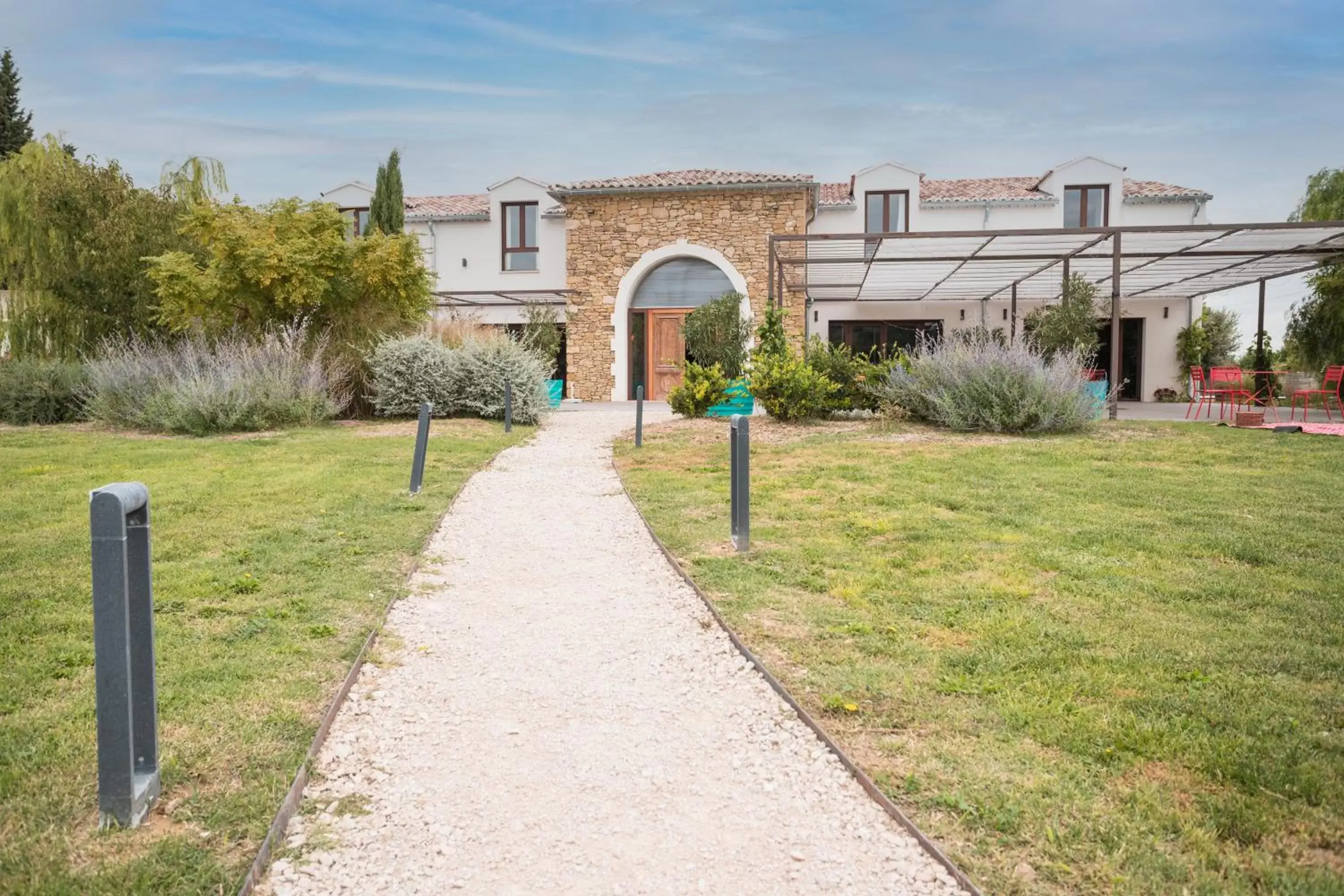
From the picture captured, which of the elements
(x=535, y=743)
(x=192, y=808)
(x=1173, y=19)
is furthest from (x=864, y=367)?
(x=192, y=808)

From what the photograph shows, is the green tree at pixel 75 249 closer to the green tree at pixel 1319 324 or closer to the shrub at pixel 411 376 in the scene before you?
the shrub at pixel 411 376

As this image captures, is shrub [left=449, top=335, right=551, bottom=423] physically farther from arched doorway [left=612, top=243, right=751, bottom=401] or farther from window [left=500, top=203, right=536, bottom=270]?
window [left=500, top=203, right=536, bottom=270]

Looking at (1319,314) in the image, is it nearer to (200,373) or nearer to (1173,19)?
(1173,19)

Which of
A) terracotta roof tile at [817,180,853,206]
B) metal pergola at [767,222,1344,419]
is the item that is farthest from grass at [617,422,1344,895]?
terracotta roof tile at [817,180,853,206]

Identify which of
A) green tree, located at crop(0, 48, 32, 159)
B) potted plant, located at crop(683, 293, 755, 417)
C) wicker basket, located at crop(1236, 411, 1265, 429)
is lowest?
wicker basket, located at crop(1236, 411, 1265, 429)

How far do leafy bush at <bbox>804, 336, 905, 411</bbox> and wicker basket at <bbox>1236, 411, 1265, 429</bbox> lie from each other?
5.27 meters

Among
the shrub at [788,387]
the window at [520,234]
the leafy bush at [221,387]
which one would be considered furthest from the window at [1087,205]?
the leafy bush at [221,387]

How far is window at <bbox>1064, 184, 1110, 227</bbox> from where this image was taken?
24.9 m

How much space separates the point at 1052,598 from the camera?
15.6ft

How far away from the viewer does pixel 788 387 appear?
13.6 metres

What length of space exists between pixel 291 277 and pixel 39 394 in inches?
189

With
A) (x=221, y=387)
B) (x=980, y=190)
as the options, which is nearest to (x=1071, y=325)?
(x=980, y=190)

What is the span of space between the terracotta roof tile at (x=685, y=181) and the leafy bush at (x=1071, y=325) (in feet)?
22.3

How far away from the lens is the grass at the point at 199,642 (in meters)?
2.46
